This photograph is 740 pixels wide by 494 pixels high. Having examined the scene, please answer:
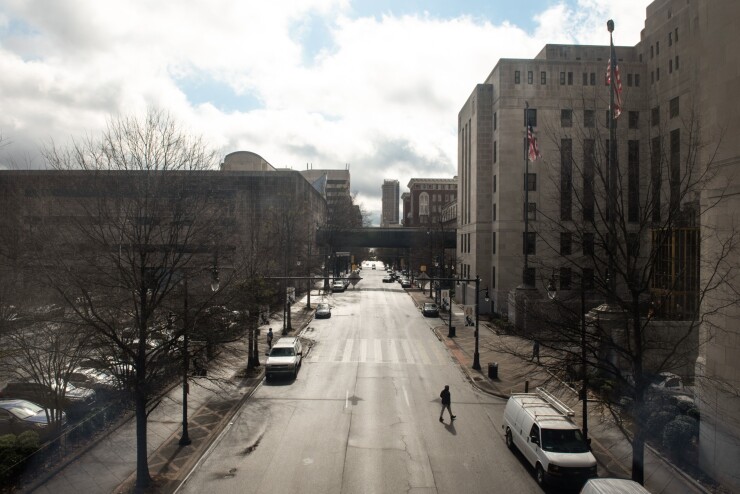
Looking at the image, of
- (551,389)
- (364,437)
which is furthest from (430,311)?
(364,437)

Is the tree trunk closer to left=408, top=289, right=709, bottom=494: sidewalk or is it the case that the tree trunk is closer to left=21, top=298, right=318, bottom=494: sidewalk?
left=21, top=298, right=318, bottom=494: sidewalk

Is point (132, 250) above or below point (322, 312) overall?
above

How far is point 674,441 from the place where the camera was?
14797 mm

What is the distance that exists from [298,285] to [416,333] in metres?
30.4

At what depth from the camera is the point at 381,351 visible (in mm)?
32031

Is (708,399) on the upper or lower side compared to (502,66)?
lower

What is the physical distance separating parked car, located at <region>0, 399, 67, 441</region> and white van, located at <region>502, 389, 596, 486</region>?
1429 cm

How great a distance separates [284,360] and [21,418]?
10.9m

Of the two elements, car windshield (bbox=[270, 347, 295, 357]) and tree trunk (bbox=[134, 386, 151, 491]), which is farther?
car windshield (bbox=[270, 347, 295, 357])

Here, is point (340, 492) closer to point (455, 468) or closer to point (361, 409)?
point (455, 468)

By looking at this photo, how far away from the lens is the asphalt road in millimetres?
13461

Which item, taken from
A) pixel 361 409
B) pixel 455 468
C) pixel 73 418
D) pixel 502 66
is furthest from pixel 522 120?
pixel 73 418

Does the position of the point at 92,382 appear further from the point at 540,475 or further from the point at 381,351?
the point at 381,351

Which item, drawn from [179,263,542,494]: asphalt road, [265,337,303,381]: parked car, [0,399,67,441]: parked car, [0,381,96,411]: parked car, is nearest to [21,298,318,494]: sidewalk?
[179,263,542,494]: asphalt road
